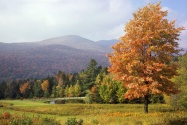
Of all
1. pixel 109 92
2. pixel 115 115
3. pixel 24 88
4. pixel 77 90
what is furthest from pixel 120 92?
pixel 24 88

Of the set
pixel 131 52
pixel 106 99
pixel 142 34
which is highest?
pixel 142 34

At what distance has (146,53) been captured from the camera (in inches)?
989

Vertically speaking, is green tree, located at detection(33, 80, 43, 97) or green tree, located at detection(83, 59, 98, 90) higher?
green tree, located at detection(83, 59, 98, 90)

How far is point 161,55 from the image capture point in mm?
24766

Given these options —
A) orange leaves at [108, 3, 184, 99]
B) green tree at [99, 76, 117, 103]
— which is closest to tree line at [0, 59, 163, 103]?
green tree at [99, 76, 117, 103]

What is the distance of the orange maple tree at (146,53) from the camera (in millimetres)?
23781

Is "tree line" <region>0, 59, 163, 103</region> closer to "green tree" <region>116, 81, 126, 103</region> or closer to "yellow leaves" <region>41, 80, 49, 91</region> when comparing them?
"yellow leaves" <region>41, 80, 49, 91</region>

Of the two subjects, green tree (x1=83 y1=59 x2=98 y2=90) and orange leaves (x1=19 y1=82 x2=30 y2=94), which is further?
orange leaves (x1=19 y1=82 x2=30 y2=94)

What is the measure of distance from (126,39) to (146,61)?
2.81 m

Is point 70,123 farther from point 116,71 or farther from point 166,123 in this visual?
point 116,71

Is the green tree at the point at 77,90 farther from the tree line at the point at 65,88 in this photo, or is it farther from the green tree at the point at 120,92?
the green tree at the point at 120,92

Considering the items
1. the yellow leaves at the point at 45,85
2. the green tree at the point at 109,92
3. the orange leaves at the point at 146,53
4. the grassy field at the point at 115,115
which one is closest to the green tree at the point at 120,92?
the green tree at the point at 109,92

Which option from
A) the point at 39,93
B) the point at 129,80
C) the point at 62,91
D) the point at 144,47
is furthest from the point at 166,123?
the point at 39,93

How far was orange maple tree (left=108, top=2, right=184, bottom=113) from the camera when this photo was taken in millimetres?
23781
